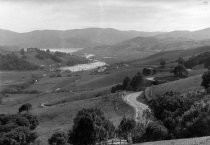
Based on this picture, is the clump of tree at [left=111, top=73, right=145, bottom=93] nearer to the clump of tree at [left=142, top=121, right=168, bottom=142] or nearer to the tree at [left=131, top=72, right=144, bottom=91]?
the tree at [left=131, top=72, right=144, bottom=91]

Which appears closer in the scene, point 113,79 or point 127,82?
point 127,82

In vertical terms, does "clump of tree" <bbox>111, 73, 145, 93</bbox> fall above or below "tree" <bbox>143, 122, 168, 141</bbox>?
below

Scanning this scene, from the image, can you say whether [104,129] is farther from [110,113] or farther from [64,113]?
[64,113]

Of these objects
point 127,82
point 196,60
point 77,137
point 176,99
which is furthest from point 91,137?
point 196,60

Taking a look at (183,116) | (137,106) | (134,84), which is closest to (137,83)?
(134,84)

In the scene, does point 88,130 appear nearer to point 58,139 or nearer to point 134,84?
point 58,139

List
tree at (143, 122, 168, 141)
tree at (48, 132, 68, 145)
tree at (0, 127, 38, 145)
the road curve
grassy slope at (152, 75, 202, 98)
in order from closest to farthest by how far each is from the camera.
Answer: tree at (143, 122, 168, 141)
tree at (48, 132, 68, 145)
tree at (0, 127, 38, 145)
the road curve
grassy slope at (152, 75, 202, 98)

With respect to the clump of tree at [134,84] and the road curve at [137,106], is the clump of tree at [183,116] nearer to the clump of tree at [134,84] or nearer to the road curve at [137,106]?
the road curve at [137,106]

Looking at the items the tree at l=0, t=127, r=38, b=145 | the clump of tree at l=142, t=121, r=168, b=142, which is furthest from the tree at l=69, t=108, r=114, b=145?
the clump of tree at l=142, t=121, r=168, b=142
